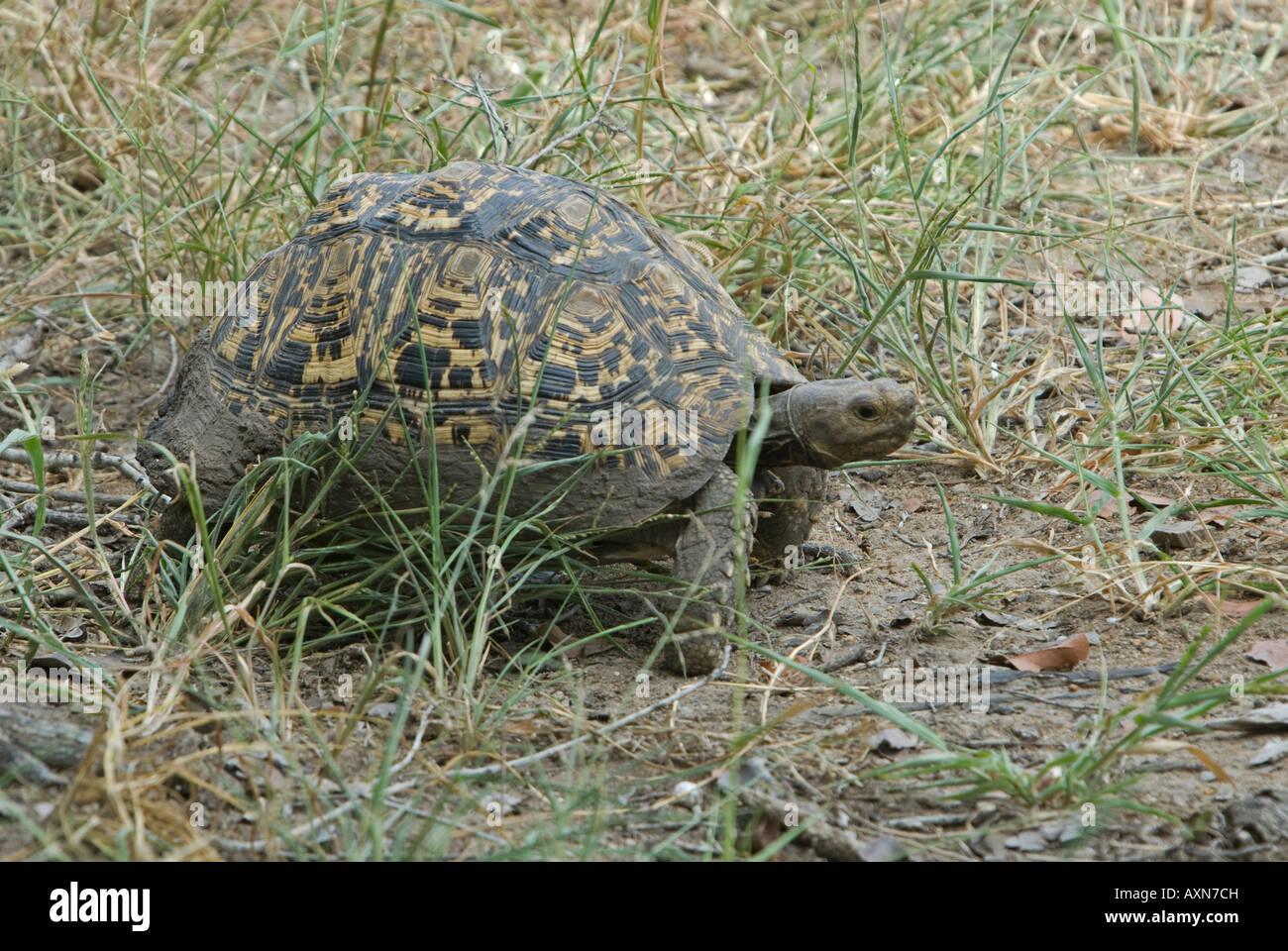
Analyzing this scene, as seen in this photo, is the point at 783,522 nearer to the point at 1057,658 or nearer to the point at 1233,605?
the point at 1057,658

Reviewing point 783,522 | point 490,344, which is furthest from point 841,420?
point 490,344

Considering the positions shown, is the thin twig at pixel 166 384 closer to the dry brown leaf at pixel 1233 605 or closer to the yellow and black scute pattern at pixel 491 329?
the yellow and black scute pattern at pixel 491 329

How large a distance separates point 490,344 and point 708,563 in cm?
93

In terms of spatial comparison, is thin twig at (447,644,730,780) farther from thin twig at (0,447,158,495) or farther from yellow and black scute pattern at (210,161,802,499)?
thin twig at (0,447,158,495)

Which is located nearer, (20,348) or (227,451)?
(227,451)

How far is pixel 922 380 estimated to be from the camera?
4695 millimetres

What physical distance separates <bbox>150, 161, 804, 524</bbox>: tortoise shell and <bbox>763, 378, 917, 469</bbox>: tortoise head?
0.16 meters

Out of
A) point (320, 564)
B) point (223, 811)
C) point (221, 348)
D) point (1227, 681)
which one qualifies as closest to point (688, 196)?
point (221, 348)

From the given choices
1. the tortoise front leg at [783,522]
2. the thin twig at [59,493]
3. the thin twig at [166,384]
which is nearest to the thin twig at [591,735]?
the tortoise front leg at [783,522]

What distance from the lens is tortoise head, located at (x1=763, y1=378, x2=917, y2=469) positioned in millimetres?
3574

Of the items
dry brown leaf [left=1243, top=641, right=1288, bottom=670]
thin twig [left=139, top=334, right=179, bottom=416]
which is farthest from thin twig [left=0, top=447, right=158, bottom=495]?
dry brown leaf [left=1243, top=641, right=1288, bottom=670]

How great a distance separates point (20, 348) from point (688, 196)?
3165 millimetres

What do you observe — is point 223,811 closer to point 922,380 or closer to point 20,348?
point 922,380

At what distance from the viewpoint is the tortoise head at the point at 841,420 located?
3.57 m
